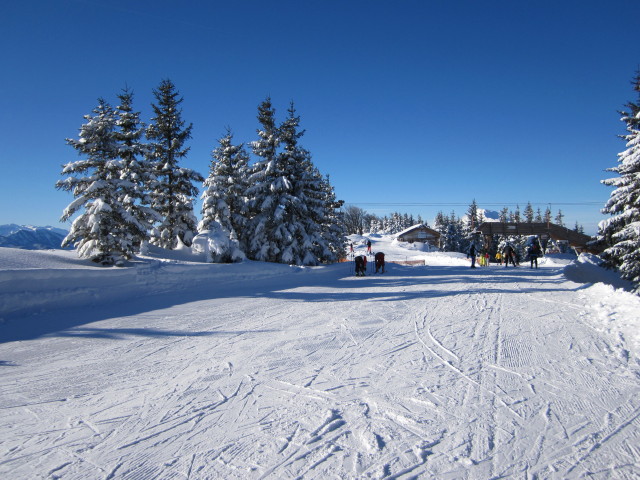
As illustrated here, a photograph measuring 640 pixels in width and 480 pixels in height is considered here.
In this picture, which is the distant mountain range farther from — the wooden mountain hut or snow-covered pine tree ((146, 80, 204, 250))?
the wooden mountain hut

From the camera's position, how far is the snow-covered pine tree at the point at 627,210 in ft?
46.2

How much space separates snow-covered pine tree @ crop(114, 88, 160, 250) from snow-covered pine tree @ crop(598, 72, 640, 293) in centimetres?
2114

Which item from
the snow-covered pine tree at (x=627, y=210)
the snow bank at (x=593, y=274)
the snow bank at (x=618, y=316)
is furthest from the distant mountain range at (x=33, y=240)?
the snow bank at (x=593, y=274)

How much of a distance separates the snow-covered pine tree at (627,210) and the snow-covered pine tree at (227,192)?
1857 centimetres

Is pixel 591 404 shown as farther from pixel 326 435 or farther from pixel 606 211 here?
pixel 606 211

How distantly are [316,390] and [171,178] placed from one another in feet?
57.9

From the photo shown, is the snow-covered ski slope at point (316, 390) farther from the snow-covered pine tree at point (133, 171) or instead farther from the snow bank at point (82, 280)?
the snow-covered pine tree at point (133, 171)

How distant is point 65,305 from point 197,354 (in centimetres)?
543

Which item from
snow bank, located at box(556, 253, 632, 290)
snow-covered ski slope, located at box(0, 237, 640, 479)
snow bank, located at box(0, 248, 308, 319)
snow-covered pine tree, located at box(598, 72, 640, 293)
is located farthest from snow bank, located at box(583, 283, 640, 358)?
snow bank, located at box(556, 253, 632, 290)

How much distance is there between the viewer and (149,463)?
8.21 feet

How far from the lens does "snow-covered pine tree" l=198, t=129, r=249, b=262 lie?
1897cm

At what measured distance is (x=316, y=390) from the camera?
364 cm

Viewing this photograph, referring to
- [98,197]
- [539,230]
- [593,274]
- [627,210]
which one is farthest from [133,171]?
[539,230]

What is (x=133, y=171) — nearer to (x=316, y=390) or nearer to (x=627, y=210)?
(x=316, y=390)
